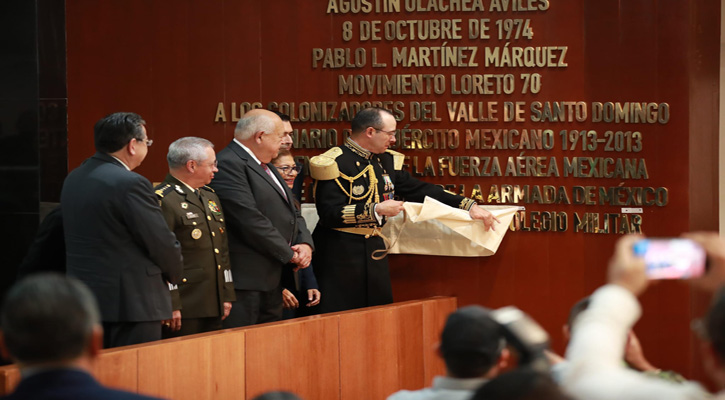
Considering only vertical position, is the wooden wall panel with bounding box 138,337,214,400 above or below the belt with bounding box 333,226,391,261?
below

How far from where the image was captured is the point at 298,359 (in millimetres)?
4863

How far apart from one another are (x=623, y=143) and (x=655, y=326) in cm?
130

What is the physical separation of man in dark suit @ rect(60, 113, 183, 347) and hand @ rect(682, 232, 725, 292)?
108 inches

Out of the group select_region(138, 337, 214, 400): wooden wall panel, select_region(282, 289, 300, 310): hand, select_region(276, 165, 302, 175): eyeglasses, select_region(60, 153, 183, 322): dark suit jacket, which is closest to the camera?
select_region(138, 337, 214, 400): wooden wall panel

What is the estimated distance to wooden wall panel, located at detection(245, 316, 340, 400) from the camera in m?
4.60

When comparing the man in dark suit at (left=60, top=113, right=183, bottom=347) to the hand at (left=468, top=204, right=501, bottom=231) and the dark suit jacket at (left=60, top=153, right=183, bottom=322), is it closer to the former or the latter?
the dark suit jacket at (left=60, top=153, right=183, bottom=322)

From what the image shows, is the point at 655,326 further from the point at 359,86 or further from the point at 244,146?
the point at 244,146

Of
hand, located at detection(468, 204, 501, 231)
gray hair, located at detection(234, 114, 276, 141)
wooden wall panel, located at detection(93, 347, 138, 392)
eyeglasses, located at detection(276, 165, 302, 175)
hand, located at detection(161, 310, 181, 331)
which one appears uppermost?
gray hair, located at detection(234, 114, 276, 141)

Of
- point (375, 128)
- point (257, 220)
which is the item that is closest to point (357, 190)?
point (375, 128)

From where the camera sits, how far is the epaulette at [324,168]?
5.89 meters

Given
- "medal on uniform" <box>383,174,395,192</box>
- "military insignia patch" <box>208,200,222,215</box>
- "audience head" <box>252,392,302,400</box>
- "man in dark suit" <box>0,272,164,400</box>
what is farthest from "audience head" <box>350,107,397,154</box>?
"man in dark suit" <box>0,272,164,400</box>

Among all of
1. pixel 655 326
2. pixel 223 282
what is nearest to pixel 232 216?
pixel 223 282

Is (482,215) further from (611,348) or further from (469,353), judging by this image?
(611,348)

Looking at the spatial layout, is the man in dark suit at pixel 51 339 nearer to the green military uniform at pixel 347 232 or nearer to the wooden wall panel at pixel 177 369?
the wooden wall panel at pixel 177 369
